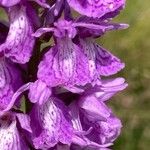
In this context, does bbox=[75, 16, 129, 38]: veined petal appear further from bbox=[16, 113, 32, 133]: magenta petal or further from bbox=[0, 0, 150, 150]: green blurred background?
bbox=[0, 0, 150, 150]: green blurred background

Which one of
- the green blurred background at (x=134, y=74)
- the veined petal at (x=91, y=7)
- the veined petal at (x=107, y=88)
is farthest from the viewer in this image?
the green blurred background at (x=134, y=74)

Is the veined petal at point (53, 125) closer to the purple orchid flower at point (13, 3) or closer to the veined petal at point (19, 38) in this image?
the veined petal at point (19, 38)

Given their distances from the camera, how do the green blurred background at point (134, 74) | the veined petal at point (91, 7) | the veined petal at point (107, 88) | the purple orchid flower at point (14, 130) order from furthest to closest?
the green blurred background at point (134, 74) → the veined petal at point (107, 88) → the purple orchid flower at point (14, 130) → the veined petal at point (91, 7)

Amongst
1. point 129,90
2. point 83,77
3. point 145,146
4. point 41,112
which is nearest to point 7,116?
point 41,112

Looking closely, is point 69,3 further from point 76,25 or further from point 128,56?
point 128,56

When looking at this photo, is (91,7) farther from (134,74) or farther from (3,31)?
(134,74)

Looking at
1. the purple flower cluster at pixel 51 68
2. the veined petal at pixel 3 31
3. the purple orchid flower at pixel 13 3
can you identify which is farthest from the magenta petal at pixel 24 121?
the purple orchid flower at pixel 13 3
